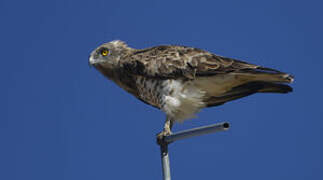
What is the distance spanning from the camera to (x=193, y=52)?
286 inches

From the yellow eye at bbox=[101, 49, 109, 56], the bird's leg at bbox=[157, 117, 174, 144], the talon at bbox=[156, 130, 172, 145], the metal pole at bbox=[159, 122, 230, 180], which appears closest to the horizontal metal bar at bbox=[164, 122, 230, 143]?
the metal pole at bbox=[159, 122, 230, 180]

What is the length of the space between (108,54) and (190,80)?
189 centimetres

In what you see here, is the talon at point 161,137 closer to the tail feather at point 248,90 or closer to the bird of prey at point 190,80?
the bird of prey at point 190,80

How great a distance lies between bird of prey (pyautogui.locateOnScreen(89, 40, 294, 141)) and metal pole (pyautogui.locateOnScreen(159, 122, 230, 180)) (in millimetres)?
664

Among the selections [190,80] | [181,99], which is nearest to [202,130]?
[181,99]

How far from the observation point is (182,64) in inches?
→ 274

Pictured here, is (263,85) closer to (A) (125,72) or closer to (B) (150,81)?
(B) (150,81)

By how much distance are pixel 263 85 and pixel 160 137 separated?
1.71 meters

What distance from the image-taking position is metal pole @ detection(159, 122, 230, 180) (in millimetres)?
4760

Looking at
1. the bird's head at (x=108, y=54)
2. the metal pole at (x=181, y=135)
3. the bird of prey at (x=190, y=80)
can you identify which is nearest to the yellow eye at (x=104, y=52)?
the bird's head at (x=108, y=54)

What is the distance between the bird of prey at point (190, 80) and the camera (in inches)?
265

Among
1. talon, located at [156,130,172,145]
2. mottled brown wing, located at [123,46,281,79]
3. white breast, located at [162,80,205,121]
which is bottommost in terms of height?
talon, located at [156,130,172,145]

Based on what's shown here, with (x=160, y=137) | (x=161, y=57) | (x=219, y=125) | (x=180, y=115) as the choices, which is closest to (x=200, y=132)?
(x=219, y=125)

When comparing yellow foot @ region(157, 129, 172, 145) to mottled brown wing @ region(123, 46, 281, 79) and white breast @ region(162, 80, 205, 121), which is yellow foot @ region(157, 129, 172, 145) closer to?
white breast @ region(162, 80, 205, 121)
